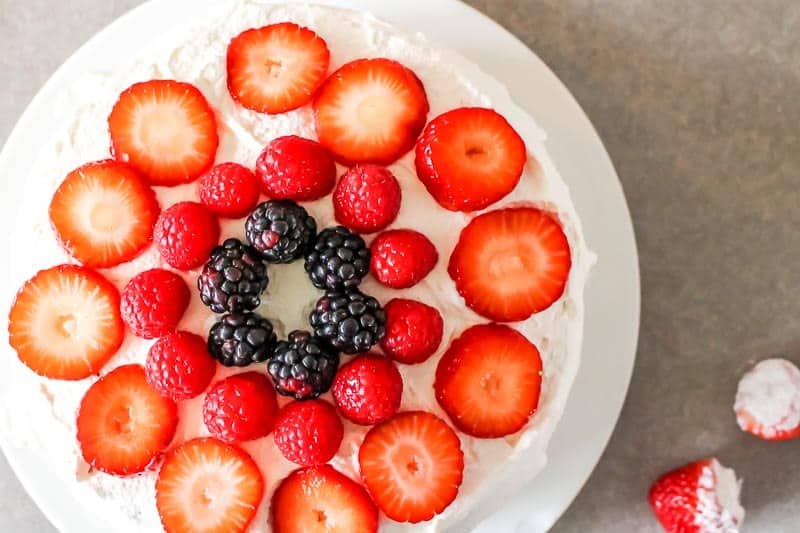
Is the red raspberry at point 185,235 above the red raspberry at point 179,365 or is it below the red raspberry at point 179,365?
above

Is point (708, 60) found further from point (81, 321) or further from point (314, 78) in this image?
point (81, 321)

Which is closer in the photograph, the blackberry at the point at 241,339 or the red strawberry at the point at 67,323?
the blackberry at the point at 241,339

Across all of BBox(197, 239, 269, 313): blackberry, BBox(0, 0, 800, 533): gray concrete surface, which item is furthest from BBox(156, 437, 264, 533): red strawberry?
BBox(0, 0, 800, 533): gray concrete surface

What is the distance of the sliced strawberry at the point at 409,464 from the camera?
1674mm

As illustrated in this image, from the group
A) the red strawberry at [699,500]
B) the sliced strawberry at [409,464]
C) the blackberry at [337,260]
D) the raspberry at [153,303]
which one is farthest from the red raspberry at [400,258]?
Answer: the red strawberry at [699,500]

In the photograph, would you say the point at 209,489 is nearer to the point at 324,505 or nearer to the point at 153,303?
the point at 324,505

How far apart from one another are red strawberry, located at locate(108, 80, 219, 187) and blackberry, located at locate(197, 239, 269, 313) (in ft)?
0.72

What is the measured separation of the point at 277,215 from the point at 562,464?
935 mm

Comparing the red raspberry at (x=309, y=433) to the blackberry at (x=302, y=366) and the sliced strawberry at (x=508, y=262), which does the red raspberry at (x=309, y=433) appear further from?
the sliced strawberry at (x=508, y=262)

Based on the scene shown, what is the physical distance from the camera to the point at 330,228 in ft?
5.44

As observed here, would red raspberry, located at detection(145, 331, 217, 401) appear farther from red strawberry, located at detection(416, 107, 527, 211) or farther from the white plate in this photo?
the white plate

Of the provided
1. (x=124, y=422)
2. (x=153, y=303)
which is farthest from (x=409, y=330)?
(x=124, y=422)

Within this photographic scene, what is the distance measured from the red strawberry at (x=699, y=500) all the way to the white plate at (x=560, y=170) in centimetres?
26

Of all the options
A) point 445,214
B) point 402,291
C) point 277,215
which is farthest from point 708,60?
point 277,215
